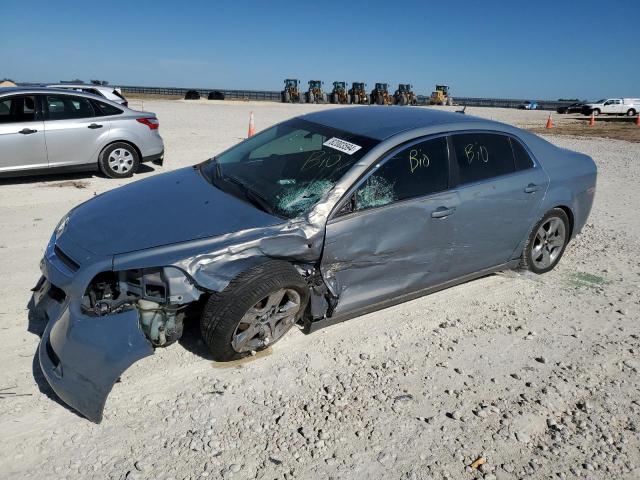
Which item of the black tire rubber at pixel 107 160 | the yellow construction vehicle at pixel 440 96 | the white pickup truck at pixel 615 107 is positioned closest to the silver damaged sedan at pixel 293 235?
the black tire rubber at pixel 107 160

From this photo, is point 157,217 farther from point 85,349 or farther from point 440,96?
point 440,96

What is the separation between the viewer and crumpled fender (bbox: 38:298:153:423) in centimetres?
301

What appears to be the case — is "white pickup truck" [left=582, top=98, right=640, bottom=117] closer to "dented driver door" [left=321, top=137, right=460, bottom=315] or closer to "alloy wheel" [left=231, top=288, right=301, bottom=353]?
"dented driver door" [left=321, top=137, right=460, bottom=315]

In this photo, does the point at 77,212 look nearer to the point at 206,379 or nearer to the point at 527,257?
the point at 206,379

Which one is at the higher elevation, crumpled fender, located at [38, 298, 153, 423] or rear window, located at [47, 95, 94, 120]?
rear window, located at [47, 95, 94, 120]

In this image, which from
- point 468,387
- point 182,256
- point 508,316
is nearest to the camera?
point 182,256


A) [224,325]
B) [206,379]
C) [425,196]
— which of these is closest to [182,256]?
[224,325]

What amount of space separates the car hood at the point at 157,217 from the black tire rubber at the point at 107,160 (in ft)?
15.6

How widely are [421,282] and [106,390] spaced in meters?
2.42

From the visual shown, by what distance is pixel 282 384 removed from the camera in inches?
137

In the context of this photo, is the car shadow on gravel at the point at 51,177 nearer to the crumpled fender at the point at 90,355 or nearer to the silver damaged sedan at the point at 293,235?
the silver damaged sedan at the point at 293,235

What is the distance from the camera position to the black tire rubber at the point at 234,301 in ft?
11.2

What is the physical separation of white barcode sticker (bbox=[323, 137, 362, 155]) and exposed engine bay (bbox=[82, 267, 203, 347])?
156 cm

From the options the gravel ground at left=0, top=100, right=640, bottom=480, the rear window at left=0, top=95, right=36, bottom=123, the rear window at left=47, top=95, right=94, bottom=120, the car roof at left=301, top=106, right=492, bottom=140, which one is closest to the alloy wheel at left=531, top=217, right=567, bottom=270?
the gravel ground at left=0, top=100, right=640, bottom=480
